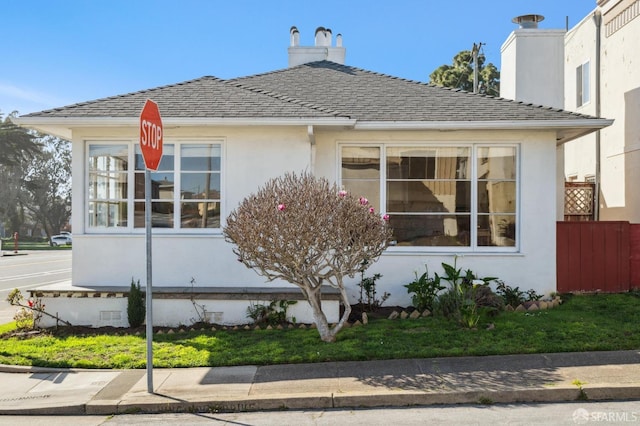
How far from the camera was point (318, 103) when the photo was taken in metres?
10.5

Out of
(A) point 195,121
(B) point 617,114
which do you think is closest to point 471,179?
(A) point 195,121

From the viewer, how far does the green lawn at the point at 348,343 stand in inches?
266

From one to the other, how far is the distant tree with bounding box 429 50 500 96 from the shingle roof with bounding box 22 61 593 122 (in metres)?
24.3

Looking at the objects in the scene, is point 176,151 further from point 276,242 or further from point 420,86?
point 420,86

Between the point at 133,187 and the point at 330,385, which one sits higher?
the point at 133,187

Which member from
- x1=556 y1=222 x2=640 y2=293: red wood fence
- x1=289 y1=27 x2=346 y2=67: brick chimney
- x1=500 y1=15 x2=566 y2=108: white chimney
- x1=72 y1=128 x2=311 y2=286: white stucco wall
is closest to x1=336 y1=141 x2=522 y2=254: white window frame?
x1=72 y1=128 x2=311 y2=286: white stucco wall

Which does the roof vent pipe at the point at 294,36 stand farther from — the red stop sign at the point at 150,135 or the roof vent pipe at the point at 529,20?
the red stop sign at the point at 150,135

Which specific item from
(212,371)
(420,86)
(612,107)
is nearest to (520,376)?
(212,371)

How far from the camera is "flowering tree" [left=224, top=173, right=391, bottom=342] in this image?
661cm

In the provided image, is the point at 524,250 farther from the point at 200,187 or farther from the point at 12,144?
the point at 12,144

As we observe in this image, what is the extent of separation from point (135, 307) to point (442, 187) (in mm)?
5906

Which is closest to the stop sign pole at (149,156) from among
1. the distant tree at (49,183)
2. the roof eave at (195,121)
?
the roof eave at (195,121)

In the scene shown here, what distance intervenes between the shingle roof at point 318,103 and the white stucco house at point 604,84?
276 centimetres

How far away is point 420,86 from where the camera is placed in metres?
11.5
